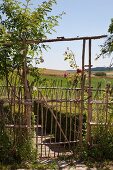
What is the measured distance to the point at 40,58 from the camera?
8.58 metres

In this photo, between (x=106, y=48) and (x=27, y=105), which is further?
(x=106, y=48)

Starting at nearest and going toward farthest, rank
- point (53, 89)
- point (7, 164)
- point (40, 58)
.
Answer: point (7, 164)
point (40, 58)
point (53, 89)

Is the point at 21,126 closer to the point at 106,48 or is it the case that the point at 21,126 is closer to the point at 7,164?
the point at 7,164

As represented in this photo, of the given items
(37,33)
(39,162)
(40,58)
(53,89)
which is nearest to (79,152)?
(39,162)

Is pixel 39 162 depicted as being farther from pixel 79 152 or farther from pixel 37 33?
pixel 37 33

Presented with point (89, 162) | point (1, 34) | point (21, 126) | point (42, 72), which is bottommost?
point (89, 162)

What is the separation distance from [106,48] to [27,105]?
2813 millimetres

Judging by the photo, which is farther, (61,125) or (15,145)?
(61,125)

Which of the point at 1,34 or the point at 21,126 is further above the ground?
the point at 1,34

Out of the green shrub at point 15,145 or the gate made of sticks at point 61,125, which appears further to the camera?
the gate made of sticks at point 61,125

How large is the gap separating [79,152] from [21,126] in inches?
58.5

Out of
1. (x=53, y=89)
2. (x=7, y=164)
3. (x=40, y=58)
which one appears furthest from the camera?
(x=53, y=89)

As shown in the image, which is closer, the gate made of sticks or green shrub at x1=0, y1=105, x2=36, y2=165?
green shrub at x1=0, y1=105, x2=36, y2=165

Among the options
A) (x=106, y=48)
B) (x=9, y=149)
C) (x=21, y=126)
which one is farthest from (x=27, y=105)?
(x=106, y=48)
